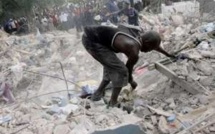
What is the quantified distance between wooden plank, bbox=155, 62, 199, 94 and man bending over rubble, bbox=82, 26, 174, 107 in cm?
55

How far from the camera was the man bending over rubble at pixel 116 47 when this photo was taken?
483 centimetres

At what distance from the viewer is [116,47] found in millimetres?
4965

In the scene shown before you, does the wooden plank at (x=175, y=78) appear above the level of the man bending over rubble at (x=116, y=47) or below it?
below

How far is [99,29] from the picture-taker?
5086mm

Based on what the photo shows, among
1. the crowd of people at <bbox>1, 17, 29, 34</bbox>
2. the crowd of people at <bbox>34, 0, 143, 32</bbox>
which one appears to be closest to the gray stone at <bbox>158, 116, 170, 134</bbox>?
the crowd of people at <bbox>34, 0, 143, 32</bbox>

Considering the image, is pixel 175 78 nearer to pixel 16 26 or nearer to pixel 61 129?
pixel 61 129

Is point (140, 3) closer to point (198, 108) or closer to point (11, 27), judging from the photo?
point (11, 27)

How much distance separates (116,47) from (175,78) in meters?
1.19

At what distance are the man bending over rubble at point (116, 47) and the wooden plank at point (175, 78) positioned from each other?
547 mm

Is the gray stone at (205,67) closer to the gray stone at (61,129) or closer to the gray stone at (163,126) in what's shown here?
the gray stone at (163,126)

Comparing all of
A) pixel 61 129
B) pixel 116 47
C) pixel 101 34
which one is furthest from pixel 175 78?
pixel 61 129

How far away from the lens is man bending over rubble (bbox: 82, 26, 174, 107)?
483cm

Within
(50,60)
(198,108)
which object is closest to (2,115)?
A: (198,108)

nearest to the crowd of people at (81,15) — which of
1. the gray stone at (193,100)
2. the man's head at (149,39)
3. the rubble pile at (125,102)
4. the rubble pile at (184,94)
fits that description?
the rubble pile at (125,102)
